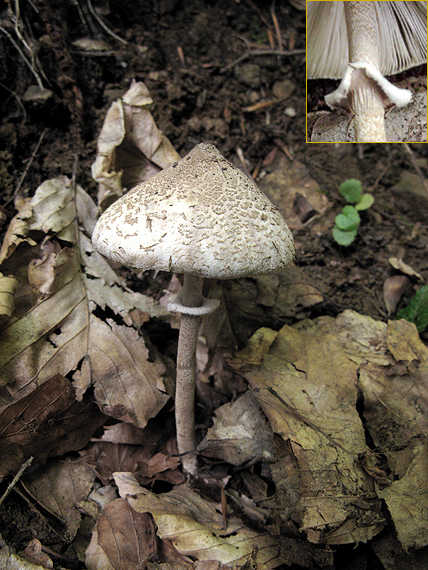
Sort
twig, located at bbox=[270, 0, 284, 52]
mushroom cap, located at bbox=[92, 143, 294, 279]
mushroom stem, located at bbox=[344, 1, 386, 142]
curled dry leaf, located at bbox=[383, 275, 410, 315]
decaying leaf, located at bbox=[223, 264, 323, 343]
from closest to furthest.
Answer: mushroom cap, located at bbox=[92, 143, 294, 279] → mushroom stem, located at bbox=[344, 1, 386, 142] → decaying leaf, located at bbox=[223, 264, 323, 343] → curled dry leaf, located at bbox=[383, 275, 410, 315] → twig, located at bbox=[270, 0, 284, 52]

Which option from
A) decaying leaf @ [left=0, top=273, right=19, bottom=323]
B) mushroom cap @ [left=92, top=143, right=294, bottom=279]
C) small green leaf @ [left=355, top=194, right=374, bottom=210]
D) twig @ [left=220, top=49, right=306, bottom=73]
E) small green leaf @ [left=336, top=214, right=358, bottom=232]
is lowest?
small green leaf @ [left=336, top=214, right=358, bottom=232]

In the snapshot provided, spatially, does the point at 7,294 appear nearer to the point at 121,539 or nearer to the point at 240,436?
the point at 121,539

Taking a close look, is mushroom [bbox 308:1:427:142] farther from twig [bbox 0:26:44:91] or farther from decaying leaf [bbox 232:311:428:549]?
twig [bbox 0:26:44:91]

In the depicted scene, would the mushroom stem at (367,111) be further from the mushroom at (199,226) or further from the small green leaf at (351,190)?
the mushroom at (199,226)

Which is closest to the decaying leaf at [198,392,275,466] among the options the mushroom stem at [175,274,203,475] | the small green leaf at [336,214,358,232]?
the mushroom stem at [175,274,203,475]

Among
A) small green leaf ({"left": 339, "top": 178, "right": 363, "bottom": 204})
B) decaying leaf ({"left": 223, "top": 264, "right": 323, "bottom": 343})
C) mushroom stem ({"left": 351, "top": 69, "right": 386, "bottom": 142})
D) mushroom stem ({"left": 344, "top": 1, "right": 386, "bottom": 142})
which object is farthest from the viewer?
small green leaf ({"left": 339, "top": 178, "right": 363, "bottom": 204})

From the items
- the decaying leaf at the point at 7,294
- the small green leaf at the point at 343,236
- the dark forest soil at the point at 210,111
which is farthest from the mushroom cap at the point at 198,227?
the small green leaf at the point at 343,236

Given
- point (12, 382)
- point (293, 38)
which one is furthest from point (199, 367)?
point (293, 38)

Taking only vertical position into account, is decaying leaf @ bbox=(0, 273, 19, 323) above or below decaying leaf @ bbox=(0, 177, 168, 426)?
above
